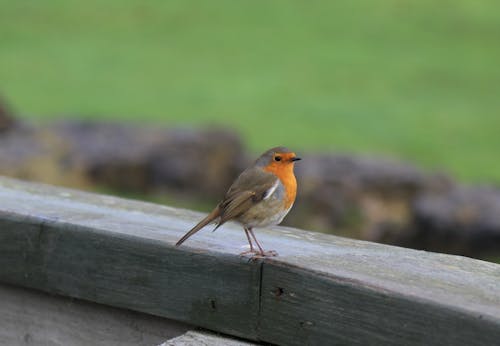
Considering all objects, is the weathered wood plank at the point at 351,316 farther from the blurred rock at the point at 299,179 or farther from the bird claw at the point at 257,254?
the blurred rock at the point at 299,179

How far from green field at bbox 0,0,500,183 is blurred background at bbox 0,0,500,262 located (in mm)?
29

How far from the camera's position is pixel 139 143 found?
753 centimetres

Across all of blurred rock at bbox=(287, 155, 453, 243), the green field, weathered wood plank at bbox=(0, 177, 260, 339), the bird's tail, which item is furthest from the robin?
the green field

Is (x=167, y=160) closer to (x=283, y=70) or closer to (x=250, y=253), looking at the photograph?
(x=250, y=253)

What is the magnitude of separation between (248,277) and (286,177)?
85cm

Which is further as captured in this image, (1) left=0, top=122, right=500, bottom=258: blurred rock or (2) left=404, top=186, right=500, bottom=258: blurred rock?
(2) left=404, top=186, right=500, bottom=258: blurred rock

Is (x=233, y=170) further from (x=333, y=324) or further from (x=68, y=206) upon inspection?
(x=333, y=324)

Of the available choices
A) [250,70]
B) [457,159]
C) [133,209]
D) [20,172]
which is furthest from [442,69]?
[133,209]

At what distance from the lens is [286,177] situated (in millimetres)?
3213

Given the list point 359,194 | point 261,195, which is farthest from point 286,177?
point 359,194

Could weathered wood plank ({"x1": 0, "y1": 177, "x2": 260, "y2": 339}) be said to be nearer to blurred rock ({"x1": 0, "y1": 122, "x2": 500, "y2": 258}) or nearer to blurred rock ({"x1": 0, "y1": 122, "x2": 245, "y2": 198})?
blurred rock ({"x1": 0, "y1": 122, "x2": 500, "y2": 258})

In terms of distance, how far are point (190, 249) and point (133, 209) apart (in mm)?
458

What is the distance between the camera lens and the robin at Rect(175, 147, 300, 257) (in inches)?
117

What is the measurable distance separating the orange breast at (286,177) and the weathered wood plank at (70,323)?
716mm
